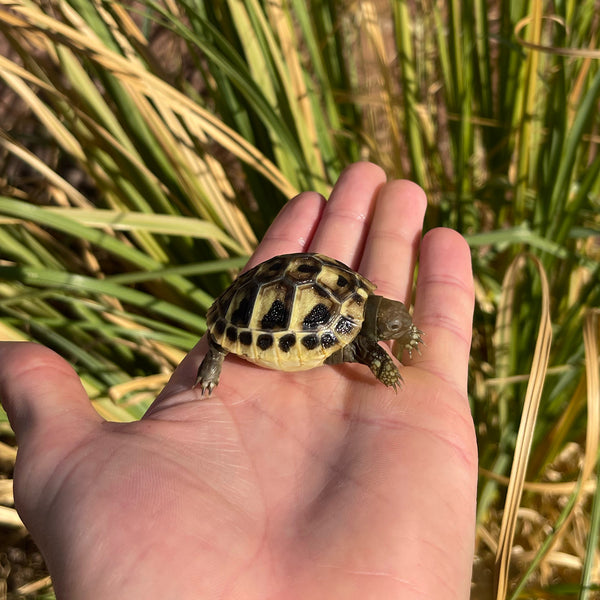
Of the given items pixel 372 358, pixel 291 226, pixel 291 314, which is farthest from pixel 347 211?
pixel 372 358

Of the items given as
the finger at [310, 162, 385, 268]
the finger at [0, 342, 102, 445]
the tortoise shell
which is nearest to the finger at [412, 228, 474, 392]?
the tortoise shell

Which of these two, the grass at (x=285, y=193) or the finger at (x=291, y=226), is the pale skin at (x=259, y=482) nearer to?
the grass at (x=285, y=193)

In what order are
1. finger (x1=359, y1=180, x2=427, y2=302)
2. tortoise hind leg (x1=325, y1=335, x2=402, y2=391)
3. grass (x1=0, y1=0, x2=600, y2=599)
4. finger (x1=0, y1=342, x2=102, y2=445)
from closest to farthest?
1. finger (x1=0, y1=342, x2=102, y2=445)
2. tortoise hind leg (x1=325, y1=335, x2=402, y2=391)
3. grass (x1=0, y1=0, x2=600, y2=599)
4. finger (x1=359, y1=180, x2=427, y2=302)

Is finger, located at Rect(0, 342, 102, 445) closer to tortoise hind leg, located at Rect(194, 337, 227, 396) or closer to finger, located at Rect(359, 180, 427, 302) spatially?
tortoise hind leg, located at Rect(194, 337, 227, 396)

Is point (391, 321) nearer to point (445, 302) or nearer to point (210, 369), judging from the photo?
point (445, 302)

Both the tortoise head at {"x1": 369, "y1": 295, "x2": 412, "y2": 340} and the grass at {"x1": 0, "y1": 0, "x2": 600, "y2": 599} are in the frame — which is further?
the grass at {"x1": 0, "y1": 0, "x2": 600, "y2": 599}

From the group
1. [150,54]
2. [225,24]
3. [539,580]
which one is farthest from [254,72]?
[539,580]

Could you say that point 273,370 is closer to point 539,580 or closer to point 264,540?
point 264,540

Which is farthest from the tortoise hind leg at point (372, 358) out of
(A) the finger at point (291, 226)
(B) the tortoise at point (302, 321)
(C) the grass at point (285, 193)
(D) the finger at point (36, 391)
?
(D) the finger at point (36, 391)
